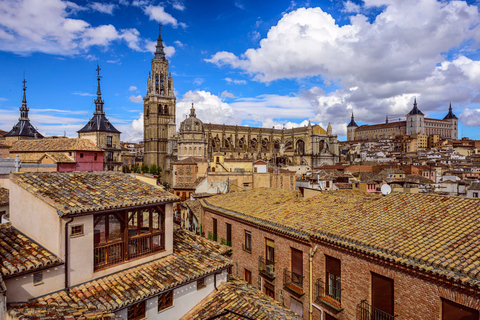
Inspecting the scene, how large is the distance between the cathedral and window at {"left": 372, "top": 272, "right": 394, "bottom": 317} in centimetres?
6153

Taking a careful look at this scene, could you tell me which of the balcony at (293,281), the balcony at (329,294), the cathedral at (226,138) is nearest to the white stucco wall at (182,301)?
the balcony at (293,281)

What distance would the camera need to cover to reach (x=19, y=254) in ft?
22.7

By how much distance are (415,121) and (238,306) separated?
603ft

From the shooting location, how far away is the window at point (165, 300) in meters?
8.38

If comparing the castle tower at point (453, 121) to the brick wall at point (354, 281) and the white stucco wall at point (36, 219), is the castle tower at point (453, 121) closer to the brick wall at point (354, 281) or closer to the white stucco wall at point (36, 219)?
the brick wall at point (354, 281)

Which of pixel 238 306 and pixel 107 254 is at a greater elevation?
pixel 107 254

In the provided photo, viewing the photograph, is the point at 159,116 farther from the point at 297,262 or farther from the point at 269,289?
the point at 297,262

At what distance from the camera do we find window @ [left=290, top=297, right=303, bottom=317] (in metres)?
10.8

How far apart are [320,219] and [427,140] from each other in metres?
162

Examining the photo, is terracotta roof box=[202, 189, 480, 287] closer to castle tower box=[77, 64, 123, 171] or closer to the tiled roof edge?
the tiled roof edge

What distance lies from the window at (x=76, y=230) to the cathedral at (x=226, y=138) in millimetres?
61166

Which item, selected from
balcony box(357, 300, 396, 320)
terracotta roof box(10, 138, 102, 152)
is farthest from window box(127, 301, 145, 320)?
terracotta roof box(10, 138, 102, 152)

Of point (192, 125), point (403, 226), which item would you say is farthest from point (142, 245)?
point (192, 125)

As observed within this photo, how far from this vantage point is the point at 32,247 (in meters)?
7.40
